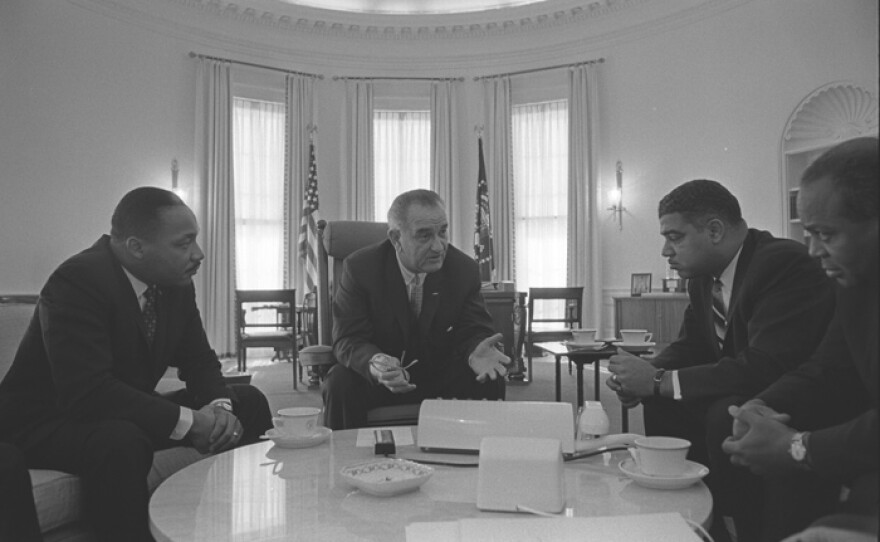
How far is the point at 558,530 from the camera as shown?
0.98 metres

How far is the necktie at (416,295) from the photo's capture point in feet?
8.84

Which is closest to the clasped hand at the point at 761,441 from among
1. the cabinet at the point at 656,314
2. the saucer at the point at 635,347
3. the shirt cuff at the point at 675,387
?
the shirt cuff at the point at 675,387

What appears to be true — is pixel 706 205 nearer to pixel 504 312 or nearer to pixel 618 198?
pixel 504 312

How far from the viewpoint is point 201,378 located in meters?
2.15

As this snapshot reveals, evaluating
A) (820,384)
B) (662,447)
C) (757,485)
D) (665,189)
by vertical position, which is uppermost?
(665,189)

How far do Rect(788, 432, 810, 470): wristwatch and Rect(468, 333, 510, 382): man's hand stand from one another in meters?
1.09

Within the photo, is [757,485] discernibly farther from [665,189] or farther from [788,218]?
[665,189]

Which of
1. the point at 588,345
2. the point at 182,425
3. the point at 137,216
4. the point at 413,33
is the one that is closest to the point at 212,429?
the point at 182,425

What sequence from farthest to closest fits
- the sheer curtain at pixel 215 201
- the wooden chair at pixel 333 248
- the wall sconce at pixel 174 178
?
the sheer curtain at pixel 215 201, the wall sconce at pixel 174 178, the wooden chair at pixel 333 248

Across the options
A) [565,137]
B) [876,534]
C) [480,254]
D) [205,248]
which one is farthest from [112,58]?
[876,534]

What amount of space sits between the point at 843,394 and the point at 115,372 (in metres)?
1.80

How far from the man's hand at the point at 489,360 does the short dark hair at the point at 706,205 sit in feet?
2.25

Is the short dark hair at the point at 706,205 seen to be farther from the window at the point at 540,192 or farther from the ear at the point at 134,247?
the window at the point at 540,192

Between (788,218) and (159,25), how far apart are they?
6624 millimetres
